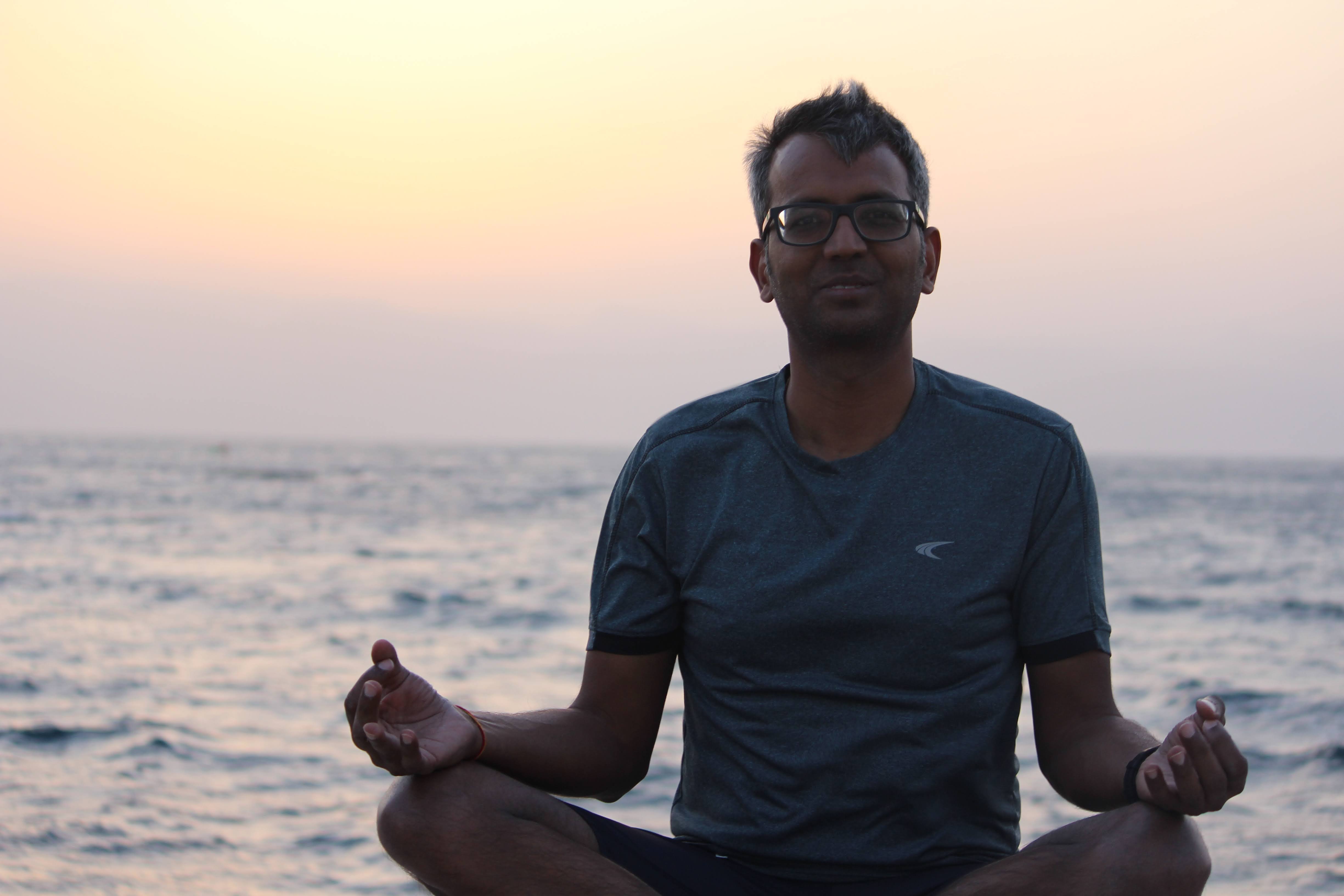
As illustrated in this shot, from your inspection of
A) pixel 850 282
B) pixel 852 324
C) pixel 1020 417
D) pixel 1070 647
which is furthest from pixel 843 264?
pixel 1070 647

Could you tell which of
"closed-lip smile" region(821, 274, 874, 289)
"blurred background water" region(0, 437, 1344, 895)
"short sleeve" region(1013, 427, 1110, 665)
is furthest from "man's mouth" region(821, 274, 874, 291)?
"blurred background water" region(0, 437, 1344, 895)

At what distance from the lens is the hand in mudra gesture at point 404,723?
235 centimetres

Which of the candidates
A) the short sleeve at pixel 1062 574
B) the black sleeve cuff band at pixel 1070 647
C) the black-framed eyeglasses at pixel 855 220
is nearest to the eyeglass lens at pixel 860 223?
the black-framed eyeglasses at pixel 855 220

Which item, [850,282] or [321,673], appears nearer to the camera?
[850,282]

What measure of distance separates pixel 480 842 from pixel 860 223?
165 cm

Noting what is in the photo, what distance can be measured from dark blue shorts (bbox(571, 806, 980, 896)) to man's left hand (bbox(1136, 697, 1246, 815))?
1.88 feet

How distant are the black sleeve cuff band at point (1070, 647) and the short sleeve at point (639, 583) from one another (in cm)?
85

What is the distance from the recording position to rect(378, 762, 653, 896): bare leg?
2428mm

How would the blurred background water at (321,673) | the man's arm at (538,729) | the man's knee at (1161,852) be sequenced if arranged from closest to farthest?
the man's knee at (1161,852), the man's arm at (538,729), the blurred background water at (321,673)

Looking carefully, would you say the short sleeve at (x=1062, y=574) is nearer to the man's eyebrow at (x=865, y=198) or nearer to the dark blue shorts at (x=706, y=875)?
Result: the dark blue shorts at (x=706, y=875)

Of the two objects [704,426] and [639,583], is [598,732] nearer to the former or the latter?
[639,583]

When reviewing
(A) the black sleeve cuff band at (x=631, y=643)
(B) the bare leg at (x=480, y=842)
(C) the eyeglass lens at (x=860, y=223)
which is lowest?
(B) the bare leg at (x=480, y=842)

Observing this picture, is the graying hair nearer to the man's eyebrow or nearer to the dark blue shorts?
the man's eyebrow

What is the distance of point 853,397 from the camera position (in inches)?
117
